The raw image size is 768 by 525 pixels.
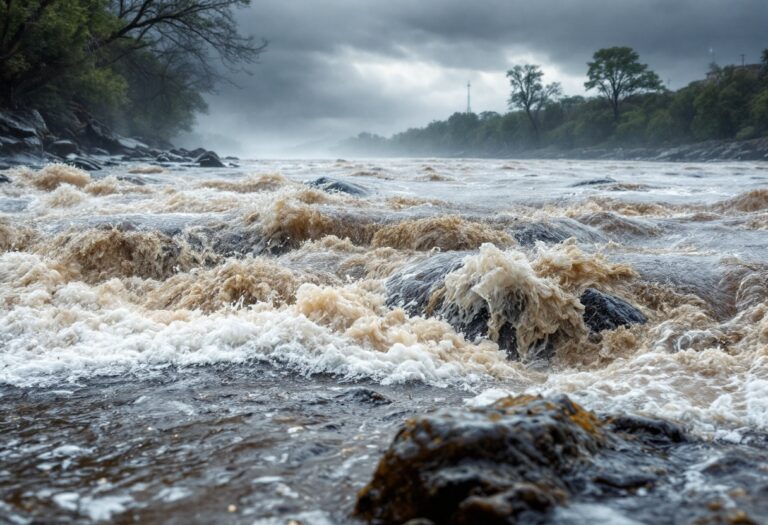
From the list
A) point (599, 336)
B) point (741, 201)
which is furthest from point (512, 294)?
point (741, 201)

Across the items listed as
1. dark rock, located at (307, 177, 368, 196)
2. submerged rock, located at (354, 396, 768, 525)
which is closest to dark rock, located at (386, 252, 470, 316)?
submerged rock, located at (354, 396, 768, 525)

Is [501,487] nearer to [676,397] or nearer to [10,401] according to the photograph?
[676,397]

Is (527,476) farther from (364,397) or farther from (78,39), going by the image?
(78,39)

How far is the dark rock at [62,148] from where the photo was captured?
81.6 ft

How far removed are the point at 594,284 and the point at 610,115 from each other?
234 feet

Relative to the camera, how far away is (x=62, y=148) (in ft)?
82.8

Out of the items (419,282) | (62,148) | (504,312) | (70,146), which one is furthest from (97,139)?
(504,312)

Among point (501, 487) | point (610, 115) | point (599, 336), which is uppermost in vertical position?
point (610, 115)

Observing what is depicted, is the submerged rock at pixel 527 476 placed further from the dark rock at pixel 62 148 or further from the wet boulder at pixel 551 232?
the dark rock at pixel 62 148

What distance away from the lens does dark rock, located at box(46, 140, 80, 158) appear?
24.9 meters

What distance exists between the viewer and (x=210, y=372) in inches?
161

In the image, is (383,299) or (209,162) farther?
(209,162)

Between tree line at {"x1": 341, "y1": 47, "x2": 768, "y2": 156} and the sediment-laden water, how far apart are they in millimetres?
50101

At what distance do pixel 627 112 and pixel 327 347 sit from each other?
72290mm
